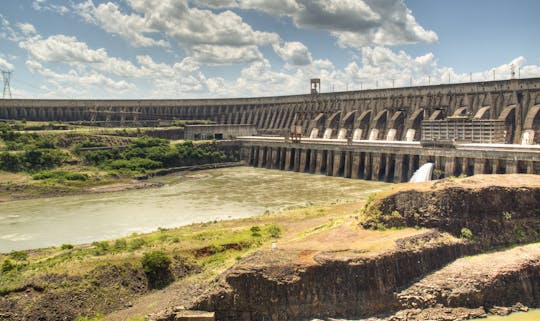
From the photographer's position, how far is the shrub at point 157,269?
2586 cm

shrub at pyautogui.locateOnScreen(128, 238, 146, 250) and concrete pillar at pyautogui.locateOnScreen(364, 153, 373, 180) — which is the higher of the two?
concrete pillar at pyautogui.locateOnScreen(364, 153, 373, 180)

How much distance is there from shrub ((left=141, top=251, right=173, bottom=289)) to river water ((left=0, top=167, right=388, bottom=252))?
13.4m

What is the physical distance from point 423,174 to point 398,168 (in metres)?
10.6

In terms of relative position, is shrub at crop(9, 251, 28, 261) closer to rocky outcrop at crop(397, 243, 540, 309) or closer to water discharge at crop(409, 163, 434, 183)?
rocky outcrop at crop(397, 243, 540, 309)

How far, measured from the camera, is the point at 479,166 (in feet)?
165

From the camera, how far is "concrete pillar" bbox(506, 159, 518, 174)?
4669 cm

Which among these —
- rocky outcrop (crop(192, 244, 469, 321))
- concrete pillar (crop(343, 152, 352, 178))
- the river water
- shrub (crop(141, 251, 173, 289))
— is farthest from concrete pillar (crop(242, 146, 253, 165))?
rocky outcrop (crop(192, 244, 469, 321))

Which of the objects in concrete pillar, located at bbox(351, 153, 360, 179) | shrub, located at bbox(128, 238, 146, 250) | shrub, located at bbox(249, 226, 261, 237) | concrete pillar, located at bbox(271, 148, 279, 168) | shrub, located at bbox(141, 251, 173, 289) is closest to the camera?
shrub, located at bbox(141, 251, 173, 289)

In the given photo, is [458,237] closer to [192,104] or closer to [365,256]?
[365,256]

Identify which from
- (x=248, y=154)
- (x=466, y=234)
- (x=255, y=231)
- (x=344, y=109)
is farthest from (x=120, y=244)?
(x=344, y=109)

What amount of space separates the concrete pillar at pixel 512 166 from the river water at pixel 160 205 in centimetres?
1436

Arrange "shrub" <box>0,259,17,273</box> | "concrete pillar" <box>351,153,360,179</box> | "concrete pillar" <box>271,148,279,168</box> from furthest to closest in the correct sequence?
"concrete pillar" <box>271,148,279,168</box>, "concrete pillar" <box>351,153,360,179</box>, "shrub" <box>0,259,17,273</box>

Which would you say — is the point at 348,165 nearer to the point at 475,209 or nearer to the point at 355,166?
the point at 355,166

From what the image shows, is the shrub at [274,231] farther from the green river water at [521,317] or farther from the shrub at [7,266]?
the shrub at [7,266]
